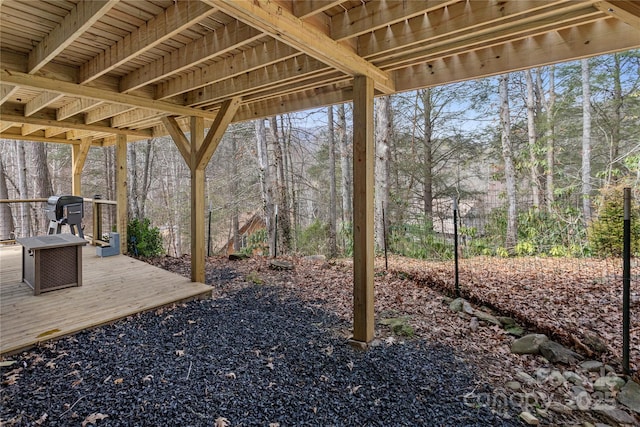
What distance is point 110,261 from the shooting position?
6.00 metres

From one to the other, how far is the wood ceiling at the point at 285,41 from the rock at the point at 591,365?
2.57 metres

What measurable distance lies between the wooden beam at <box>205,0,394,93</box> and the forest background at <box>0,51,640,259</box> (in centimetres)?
409

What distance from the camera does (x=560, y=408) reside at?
7.61ft

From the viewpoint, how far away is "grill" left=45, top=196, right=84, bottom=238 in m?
5.93

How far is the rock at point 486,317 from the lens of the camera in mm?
3756

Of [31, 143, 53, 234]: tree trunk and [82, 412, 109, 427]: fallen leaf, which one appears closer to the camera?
[82, 412, 109, 427]: fallen leaf

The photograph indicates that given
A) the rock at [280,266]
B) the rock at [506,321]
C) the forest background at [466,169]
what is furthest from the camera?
the forest background at [466,169]

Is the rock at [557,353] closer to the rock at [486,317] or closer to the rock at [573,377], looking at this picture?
the rock at [573,377]

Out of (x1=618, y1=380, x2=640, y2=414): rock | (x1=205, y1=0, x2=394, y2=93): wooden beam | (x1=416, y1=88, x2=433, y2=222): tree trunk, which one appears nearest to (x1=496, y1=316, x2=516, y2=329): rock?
(x1=618, y1=380, x2=640, y2=414): rock

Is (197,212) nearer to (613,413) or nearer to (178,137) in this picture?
(178,137)

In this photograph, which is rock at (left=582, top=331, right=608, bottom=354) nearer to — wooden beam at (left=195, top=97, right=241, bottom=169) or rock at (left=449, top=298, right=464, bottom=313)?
rock at (left=449, top=298, right=464, bottom=313)

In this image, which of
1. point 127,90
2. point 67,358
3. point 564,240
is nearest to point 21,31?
point 127,90

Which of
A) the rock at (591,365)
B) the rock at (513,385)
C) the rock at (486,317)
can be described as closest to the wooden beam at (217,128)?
the rock at (486,317)

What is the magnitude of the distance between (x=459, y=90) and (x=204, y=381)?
985 centimetres
